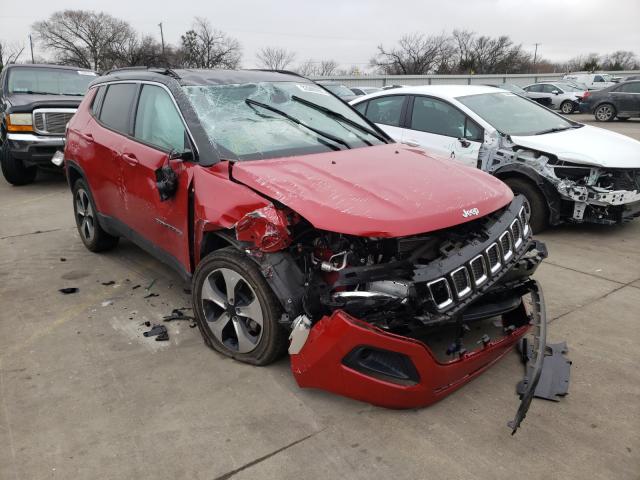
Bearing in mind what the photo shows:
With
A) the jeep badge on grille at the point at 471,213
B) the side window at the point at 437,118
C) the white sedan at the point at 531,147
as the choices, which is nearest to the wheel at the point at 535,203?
the white sedan at the point at 531,147

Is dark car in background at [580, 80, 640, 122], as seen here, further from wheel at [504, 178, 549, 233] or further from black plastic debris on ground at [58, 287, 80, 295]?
black plastic debris on ground at [58, 287, 80, 295]

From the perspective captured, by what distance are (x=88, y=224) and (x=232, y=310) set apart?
9.55ft

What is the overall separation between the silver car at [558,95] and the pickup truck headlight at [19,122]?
21.9 meters

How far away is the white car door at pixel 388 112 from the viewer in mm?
6828

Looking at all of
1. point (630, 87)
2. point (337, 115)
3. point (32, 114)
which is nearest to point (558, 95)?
point (630, 87)

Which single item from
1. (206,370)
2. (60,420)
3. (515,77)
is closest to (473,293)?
(206,370)

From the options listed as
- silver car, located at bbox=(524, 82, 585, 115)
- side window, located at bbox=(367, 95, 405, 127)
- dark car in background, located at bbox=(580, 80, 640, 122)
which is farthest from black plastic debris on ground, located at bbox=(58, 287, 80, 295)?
silver car, located at bbox=(524, 82, 585, 115)

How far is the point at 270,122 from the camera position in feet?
11.9

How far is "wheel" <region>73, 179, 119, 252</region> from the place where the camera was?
5.10 metres

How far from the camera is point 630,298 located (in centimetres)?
412

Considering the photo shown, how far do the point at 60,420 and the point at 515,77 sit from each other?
5067 centimetres

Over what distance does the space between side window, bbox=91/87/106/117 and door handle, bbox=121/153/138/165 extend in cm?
102

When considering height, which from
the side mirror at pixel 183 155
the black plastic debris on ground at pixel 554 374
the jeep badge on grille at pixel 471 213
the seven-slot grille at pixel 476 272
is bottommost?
the black plastic debris on ground at pixel 554 374

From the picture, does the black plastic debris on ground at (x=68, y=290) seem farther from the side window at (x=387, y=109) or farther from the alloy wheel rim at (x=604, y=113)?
the alloy wheel rim at (x=604, y=113)
